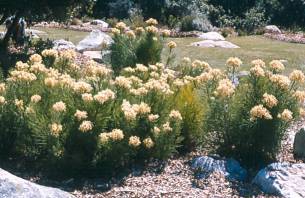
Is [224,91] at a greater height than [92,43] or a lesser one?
greater

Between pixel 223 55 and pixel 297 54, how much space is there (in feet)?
6.67

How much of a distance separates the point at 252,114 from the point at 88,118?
1.39 m

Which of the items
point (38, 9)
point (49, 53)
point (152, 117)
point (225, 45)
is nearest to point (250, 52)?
point (225, 45)

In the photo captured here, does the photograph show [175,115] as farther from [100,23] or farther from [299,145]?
[100,23]

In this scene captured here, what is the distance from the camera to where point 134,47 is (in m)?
9.20

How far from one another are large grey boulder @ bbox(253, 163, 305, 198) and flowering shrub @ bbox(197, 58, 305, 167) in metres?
0.27

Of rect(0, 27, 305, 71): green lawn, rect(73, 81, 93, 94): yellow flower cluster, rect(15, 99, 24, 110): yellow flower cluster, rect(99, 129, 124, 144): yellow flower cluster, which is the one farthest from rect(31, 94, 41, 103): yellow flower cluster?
rect(0, 27, 305, 71): green lawn

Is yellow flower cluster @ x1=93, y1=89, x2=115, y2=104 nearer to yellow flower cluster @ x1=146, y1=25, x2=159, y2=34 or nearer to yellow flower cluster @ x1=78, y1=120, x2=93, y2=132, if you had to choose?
yellow flower cluster @ x1=78, y1=120, x2=93, y2=132

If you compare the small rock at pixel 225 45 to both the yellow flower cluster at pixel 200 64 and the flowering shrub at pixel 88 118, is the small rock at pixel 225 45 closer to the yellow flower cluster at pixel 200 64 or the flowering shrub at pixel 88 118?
the yellow flower cluster at pixel 200 64

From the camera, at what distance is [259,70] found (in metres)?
5.93

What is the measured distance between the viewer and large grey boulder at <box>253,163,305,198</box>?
548 centimetres

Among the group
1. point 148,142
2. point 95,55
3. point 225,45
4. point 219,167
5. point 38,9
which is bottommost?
point 225,45

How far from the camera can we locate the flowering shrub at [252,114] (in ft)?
19.0

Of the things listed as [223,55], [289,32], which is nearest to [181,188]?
[223,55]
